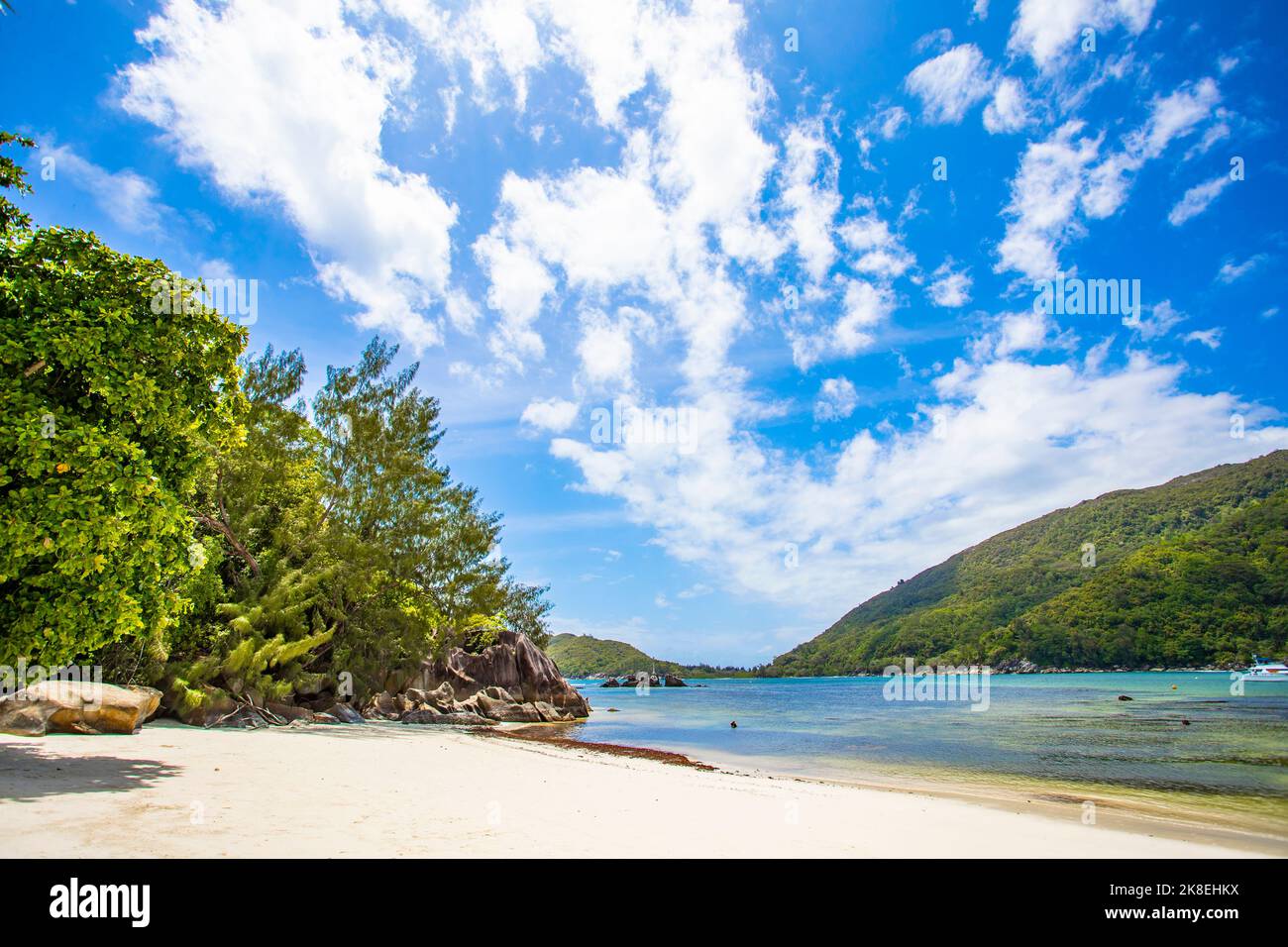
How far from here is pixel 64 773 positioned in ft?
32.2

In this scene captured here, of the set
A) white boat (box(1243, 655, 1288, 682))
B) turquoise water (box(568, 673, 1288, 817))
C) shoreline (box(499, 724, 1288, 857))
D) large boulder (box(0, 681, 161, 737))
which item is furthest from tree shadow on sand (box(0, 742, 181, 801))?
white boat (box(1243, 655, 1288, 682))

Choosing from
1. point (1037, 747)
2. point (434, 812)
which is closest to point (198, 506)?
point (434, 812)

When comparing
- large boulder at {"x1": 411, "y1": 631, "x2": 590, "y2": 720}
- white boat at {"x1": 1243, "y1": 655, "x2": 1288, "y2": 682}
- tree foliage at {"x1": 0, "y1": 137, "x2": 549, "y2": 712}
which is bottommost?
white boat at {"x1": 1243, "y1": 655, "x2": 1288, "y2": 682}

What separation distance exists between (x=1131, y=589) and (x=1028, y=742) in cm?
9487

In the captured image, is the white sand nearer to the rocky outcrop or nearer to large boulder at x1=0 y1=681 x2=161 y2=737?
large boulder at x1=0 y1=681 x2=161 y2=737

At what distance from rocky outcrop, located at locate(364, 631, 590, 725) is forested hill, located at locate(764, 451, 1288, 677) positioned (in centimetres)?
10091

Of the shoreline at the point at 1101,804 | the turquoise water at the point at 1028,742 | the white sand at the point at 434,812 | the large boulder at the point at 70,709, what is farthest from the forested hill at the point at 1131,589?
the large boulder at the point at 70,709

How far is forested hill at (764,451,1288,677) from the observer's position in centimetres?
9188

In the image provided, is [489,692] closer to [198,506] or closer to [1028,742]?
[198,506]

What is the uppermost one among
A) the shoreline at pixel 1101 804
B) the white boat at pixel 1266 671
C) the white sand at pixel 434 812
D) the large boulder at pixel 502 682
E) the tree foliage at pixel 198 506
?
the tree foliage at pixel 198 506

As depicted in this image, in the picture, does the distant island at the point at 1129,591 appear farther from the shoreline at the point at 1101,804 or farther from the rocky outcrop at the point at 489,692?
the shoreline at the point at 1101,804

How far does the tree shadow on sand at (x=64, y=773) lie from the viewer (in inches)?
327

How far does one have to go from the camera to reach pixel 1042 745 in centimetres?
2973

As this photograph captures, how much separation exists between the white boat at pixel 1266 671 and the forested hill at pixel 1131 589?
1535 millimetres
